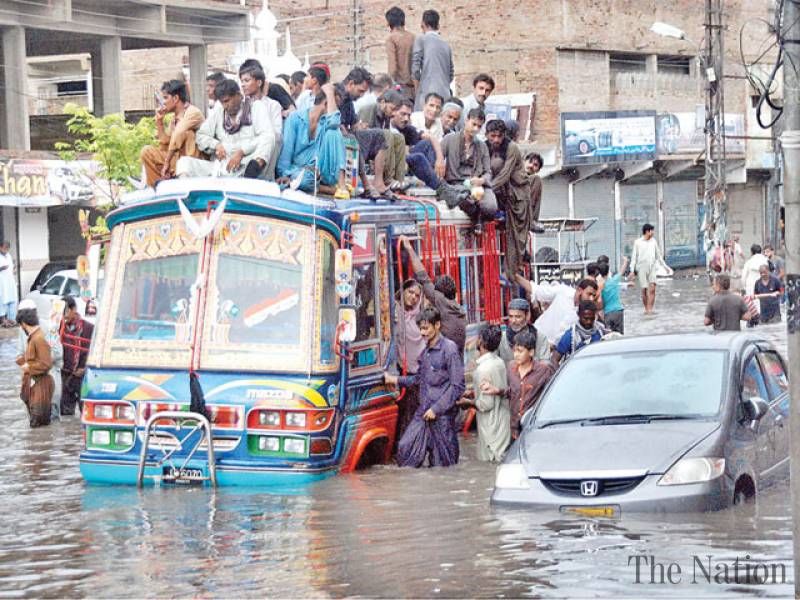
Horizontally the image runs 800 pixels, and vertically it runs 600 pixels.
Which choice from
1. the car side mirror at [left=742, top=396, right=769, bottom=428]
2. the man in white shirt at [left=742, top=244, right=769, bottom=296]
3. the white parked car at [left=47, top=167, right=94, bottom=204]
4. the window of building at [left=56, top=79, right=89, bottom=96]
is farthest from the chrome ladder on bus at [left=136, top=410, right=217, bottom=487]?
the window of building at [left=56, top=79, right=89, bottom=96]

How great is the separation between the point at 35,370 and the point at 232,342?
19.4 feet

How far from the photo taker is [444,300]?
47.7 ft

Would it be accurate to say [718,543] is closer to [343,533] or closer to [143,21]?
[343,533]

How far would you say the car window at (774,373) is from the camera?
11.7 meters

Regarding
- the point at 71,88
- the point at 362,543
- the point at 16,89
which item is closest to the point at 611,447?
the point at 362,543

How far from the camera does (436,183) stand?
1622 cm

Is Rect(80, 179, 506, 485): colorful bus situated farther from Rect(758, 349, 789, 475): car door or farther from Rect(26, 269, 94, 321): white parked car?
Rect(26, 269, 94, 321): white parked car

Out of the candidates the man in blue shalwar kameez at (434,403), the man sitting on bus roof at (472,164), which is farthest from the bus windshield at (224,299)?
the man sitting on bus roof at (472,164)

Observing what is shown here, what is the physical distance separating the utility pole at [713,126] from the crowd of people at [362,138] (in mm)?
25698

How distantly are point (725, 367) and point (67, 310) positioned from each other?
9835mm

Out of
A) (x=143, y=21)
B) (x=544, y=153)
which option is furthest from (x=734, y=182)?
(x=143, y=21)

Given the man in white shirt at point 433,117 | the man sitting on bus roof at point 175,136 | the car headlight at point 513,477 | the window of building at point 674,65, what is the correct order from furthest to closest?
the window of building at point 674,65 → the man in white shirt at point 433,117 → the man sitting on bus roof at point 175,136 → the car headlight at point 513,477

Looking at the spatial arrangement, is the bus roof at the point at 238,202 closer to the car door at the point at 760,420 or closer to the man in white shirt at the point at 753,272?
the car door at the point at 760,420

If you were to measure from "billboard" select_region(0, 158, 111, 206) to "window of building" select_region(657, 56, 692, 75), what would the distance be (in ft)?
89.8
